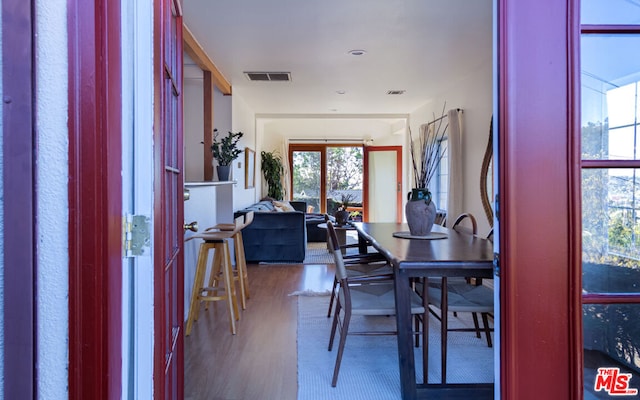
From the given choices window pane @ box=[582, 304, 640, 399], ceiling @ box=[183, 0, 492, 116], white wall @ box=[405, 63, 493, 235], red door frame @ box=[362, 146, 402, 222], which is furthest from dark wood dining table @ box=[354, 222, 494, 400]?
red door frame @ box=[362, 146, 402, 222]

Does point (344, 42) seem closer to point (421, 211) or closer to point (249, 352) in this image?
point (421, 211)

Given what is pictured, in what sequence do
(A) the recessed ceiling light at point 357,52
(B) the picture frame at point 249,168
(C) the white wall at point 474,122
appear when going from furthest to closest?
(B) the picture frame at point 249,168
(C) the white wall at point 474,122
(A) the recessed ceiling light at point 357,52

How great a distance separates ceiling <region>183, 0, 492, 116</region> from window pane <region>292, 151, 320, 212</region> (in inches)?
149

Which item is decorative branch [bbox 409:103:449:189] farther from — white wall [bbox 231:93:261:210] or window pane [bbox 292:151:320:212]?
window pane [bbox 292:151:320:212]

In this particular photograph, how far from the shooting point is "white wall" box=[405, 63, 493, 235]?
4.48 m

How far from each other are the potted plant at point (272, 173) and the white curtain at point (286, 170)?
35cm

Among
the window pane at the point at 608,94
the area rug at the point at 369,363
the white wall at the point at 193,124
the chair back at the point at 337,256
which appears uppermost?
the white wall at the point at 193,124

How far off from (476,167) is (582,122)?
3939mm

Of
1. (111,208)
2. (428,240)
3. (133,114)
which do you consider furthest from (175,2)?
(428,240)

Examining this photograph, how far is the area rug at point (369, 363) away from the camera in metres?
2.18

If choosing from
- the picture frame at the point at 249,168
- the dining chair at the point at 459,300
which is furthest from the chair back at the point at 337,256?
the picture frame at the point at 249,168

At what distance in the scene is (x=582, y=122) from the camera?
3.50 ft

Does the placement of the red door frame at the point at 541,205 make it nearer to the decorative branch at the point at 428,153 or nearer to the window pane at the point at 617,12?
the window pane at the point at 617,12

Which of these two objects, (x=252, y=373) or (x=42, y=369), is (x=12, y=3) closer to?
(x=42, y=369)
